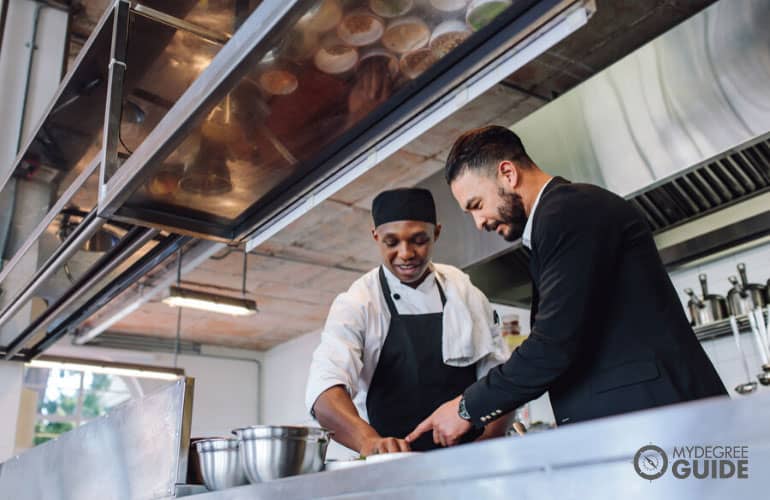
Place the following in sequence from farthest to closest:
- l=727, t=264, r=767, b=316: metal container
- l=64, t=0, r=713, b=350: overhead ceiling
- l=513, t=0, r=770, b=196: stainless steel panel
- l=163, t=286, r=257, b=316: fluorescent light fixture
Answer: l=163, t=286, r=257, b=316: fluorescent light fixture < l=64, t=0, r=713, b=350: overhead ceiling < l=727, t=264, r=767, b=316: metal container < l=513, t=0, r=770, b=196: stainless steel panel

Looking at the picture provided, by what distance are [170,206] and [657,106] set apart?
1991 millimetres

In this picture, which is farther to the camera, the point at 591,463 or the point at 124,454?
the point at 124,454

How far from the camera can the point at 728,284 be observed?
375 cm

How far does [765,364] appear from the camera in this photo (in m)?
3.24

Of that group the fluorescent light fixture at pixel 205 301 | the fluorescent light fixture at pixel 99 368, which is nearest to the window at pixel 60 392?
the fluorescent light fixture at pixel 99 368

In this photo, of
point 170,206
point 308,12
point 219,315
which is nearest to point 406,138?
point 308,12

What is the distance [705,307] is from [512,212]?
8.14 ft

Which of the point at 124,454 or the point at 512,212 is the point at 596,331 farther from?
the point at 124,454

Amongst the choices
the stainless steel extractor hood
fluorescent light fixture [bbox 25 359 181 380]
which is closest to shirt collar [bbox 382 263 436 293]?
the stainless steel extractor hood

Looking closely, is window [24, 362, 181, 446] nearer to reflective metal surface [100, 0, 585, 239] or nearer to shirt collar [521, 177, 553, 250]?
reflective metal surface [100, 0, 585, 239]

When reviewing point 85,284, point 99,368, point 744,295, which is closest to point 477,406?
point 85,284

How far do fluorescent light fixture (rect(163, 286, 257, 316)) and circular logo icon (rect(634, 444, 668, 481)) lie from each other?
4759 mm

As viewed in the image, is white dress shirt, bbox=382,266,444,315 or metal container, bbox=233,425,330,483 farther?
white dress shirt, bbox=382,266,444,315

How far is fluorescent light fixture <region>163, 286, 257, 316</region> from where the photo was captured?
508 centimetres
